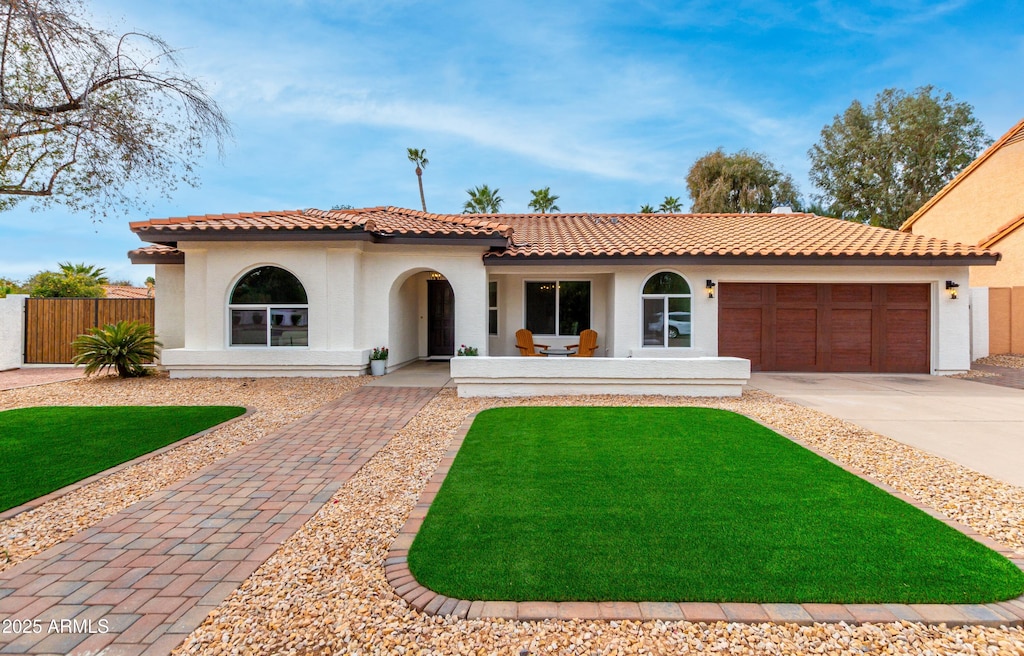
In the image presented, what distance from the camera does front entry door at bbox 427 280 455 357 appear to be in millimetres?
16188

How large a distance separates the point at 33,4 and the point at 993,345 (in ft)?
84.0

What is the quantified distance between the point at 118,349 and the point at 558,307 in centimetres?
1190

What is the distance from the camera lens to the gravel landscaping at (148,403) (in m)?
4.07

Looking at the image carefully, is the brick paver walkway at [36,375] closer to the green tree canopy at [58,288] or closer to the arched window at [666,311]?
the green tree canopy at [58,288]

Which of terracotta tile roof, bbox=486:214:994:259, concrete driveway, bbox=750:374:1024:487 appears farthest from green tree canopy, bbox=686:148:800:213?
concrete driveway, bbox=750:374:1024:487

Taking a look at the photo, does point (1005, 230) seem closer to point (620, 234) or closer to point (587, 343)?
point (620, 234)

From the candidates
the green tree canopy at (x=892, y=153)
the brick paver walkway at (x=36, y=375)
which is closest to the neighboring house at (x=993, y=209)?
the green tree canopy at (x=892, y=153)

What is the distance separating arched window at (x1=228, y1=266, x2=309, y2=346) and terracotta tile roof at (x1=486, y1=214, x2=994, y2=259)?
522 centimetres

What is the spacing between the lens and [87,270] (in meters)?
29.8

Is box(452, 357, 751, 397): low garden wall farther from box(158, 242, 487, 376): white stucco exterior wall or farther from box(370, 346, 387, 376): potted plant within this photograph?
box(158, 242, 487, 376): white stucco exterior wall

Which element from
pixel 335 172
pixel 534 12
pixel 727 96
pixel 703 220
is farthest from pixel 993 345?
pixel 335 172

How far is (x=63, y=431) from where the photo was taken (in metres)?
6.97

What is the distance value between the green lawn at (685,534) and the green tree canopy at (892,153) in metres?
34.9

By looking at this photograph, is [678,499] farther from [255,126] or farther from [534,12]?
[534,12]
